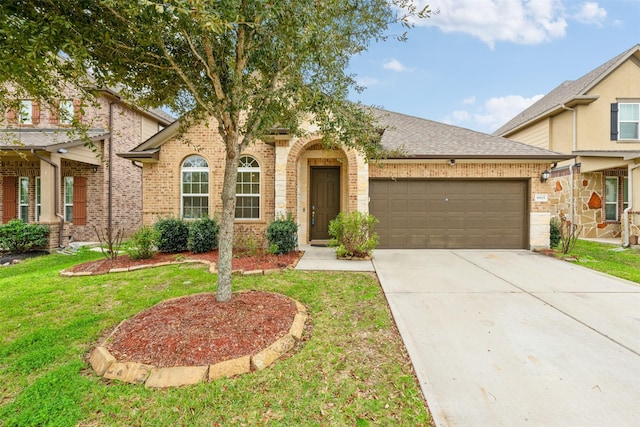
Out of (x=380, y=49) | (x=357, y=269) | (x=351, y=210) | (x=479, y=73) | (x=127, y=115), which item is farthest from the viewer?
(x=479, y=73)

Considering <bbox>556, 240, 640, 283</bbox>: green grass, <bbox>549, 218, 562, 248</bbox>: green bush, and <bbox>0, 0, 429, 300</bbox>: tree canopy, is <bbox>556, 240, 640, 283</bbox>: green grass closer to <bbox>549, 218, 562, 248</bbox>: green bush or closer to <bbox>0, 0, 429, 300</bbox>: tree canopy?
<bbox>549, 218, 562, 248</bbox>: green bush

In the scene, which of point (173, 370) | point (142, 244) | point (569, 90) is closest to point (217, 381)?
point (173, 370)

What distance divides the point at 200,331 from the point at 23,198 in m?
14.0

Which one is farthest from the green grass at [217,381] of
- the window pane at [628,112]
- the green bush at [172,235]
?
the window pane at [628,112]

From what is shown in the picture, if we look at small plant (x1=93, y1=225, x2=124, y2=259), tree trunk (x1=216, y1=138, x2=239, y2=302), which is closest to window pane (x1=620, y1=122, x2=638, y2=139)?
tree trunk (x1=216, y1=138, x2=239, y2=302)

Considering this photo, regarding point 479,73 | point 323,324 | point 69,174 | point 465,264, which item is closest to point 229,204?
point 323,324

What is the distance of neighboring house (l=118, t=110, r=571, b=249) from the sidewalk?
1.48m

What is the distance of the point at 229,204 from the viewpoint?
3.96 metres

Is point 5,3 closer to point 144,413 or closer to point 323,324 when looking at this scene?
point 144,413

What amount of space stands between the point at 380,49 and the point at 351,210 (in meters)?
5.01

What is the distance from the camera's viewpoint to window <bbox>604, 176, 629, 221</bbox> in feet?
41.2

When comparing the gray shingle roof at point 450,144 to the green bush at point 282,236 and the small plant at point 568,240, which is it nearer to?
the small plant at point 568,240

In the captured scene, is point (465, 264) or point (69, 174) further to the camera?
point (69, 174)

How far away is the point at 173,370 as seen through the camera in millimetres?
2736
